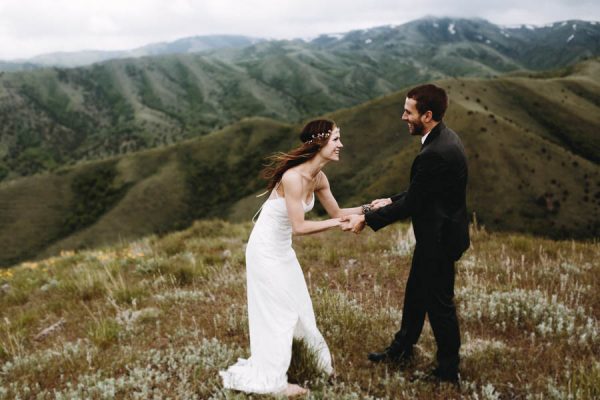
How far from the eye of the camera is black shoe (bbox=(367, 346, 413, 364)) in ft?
15.3

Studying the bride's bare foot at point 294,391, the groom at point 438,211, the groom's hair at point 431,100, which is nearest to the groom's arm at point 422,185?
the groom at point 438,211

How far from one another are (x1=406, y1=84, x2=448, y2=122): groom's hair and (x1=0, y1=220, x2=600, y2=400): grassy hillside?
2.58 meters

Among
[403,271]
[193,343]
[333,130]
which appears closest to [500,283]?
[403,271]

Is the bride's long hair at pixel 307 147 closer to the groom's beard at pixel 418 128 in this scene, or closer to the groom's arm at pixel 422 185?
the groom's beard at pixel 418 128

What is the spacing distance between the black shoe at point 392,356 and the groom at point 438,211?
406 mm

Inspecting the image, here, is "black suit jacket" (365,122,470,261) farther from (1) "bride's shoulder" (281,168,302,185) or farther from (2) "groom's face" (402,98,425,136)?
(1) "bride's shoulder" (281,168,302,185)

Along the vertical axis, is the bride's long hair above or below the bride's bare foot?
above

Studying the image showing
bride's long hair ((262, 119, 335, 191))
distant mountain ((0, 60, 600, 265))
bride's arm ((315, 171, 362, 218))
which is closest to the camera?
bride's long hair ((262, 119, 335, 191))

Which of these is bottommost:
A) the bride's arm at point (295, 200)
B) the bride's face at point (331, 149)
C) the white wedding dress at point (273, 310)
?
the white wedding dress at point (273, 310)

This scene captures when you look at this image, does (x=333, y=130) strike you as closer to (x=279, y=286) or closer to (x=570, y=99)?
(x=279, y=286)

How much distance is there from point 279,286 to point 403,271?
12.2 feet

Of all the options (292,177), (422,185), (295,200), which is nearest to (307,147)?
(292,177)

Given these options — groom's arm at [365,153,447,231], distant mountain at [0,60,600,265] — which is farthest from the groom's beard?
distant mountain at [0,60,600,265]

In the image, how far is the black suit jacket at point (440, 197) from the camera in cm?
411
